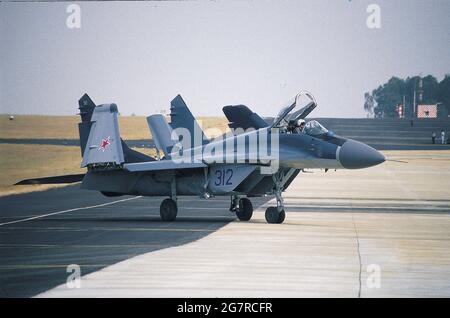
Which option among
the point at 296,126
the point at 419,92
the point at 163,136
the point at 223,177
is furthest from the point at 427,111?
the point at 223,177

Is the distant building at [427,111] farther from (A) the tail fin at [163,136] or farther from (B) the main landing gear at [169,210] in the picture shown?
(B) the main landing gear at [169,210]

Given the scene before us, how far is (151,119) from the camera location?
31.0m

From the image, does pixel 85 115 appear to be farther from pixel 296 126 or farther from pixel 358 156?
pixel 358 156

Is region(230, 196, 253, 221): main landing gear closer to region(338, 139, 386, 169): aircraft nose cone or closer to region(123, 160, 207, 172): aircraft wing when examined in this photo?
region(123, 160, 207, 172): aircraft wing

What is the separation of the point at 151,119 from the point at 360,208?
717 centimetres

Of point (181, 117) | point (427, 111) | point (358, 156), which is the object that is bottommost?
point (427, 111)

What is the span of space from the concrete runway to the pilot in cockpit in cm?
240

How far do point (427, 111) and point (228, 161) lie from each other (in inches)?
6115

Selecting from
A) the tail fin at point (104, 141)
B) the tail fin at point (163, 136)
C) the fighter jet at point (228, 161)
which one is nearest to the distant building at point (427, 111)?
the tail fin at point (163, 136)

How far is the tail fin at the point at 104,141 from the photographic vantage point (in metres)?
26.7

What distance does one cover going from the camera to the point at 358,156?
80.7 ft

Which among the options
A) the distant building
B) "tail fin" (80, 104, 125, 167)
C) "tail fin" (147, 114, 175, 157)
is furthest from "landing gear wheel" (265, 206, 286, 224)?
the distant building

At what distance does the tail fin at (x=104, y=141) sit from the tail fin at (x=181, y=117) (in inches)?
171
